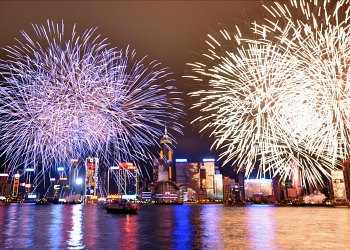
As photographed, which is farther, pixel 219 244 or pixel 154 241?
pixel 154 241

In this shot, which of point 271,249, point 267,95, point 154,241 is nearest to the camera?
point 267,95

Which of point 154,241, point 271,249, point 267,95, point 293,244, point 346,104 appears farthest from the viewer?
point 154,241

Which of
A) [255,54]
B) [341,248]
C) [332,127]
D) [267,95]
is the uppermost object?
[255,54]

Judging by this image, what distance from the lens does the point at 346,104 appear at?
2897 centimetres

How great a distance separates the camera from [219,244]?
36.9m

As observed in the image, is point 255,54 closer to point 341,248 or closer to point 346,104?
point 346,104

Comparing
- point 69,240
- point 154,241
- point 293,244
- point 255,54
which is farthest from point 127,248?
point 255,54

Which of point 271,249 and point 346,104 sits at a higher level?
point 346,104

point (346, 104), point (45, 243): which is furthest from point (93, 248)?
point (346, 104)

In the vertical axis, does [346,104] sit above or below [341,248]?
above

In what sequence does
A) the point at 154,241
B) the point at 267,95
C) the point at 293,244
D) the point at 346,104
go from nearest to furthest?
the point at 346,104 < the point at 267,95 < the point at 293,244 < the point at 154,241

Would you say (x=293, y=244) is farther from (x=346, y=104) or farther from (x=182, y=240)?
(x=346, y=104)

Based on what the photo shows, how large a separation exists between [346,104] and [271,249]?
15.1 metres

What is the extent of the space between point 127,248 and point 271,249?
1394 cm
